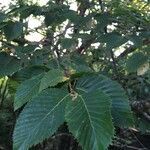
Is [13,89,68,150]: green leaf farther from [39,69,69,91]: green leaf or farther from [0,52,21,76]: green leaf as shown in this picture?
[0,52,21,76]: green leaf

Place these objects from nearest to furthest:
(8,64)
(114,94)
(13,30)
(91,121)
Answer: (91,121)
(114,94)
(8,64)
(13,30)

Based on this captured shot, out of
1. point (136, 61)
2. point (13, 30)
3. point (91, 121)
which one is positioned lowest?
point (91, 121)

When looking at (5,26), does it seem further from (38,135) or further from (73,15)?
(38,135)

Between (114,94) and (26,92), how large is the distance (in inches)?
7.3

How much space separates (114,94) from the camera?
2.60 ft

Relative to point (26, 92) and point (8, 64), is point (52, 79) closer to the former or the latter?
point (26, 92)

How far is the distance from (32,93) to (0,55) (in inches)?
25.2

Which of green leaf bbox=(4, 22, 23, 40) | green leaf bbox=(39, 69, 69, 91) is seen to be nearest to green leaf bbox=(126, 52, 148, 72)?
green leaf bbox=(4, 22, 23, 40)

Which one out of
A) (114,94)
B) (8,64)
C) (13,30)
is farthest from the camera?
(13,30)

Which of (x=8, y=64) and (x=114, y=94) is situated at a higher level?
(x=8, y=64)

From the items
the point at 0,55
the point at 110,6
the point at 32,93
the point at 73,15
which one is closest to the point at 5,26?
the point at 0,55

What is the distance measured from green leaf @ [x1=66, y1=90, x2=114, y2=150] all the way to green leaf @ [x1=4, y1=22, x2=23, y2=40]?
850mm

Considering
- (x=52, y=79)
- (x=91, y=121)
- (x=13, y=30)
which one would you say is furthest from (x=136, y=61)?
(x=91, y=121)

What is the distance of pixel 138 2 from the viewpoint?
107 inches
